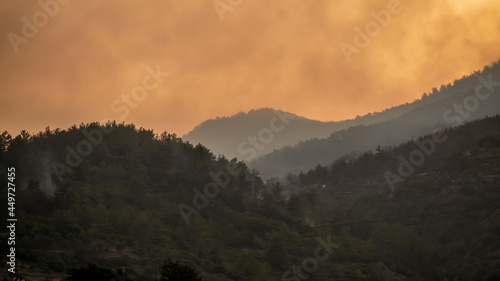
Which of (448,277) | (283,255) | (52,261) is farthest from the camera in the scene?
(448,277)

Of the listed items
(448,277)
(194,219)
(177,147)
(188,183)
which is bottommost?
(448,277)

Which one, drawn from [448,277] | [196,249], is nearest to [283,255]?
[196,249]

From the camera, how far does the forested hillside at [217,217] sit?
51.2 meters

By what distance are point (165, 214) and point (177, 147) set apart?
66.0 ft

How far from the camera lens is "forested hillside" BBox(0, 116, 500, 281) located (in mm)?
51156

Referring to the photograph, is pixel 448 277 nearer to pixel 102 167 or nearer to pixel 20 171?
pixel 102 167

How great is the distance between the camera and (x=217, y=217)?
7356 centimetres

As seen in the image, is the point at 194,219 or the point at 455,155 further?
the point at 455,155

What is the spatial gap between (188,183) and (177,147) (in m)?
9.66

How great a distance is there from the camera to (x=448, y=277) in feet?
224

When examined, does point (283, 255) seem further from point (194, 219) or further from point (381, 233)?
point (381, 233)

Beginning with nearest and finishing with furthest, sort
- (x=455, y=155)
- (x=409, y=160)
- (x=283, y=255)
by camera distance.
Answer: (x=283, y=255), (x=455, y=155), (x=409, y=160)

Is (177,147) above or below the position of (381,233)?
above

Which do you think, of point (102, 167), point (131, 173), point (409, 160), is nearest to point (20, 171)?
point (102, 167)
